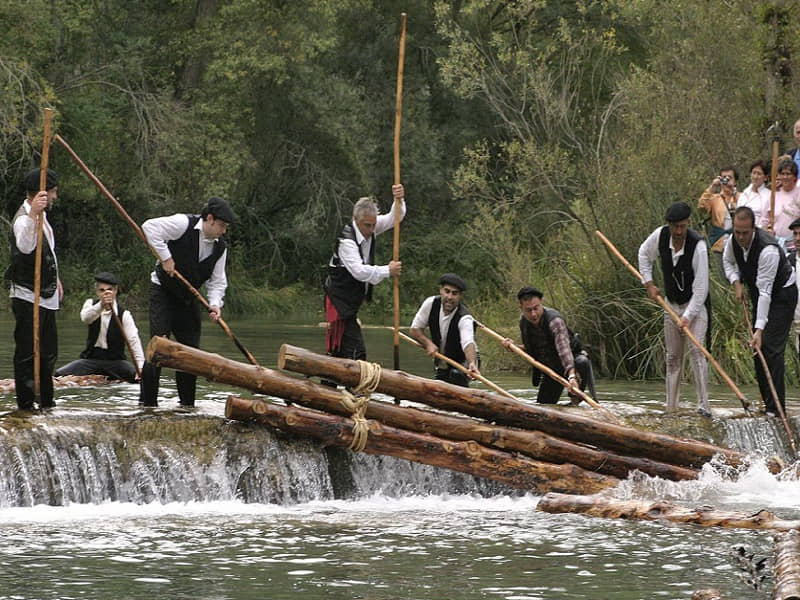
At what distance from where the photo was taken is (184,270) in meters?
11.0

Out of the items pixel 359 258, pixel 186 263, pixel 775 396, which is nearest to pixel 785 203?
pixel 775 396

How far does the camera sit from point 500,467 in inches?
406

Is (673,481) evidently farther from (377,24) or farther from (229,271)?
(377,24)

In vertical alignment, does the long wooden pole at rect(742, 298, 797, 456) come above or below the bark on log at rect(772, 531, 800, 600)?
above

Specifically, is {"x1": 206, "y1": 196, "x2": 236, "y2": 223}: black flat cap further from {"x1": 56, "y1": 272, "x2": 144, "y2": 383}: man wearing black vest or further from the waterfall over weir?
{"x1": 56, "y1": 272, "x2": 144, "y2": 383}: man wearing black vest

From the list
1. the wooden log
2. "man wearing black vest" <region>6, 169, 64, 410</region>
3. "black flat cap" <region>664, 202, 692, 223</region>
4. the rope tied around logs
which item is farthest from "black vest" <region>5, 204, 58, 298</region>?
"black flat cap" <region>664, 202, 692, 223</region>

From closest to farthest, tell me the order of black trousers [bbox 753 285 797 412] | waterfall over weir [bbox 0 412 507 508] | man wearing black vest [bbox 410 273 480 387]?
1. waterfall over weir [bbox 0 412 507 508]
2. black trousers [bbox 753 285 797 412]
3. man wearing black vest [bbox 410 273 480 387]

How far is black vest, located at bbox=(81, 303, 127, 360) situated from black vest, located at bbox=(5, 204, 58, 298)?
3.61 m

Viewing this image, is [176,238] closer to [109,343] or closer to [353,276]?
[353,276]

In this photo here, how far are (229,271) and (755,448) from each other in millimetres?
23527

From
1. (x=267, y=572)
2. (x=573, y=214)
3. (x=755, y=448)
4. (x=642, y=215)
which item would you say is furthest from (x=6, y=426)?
(x=573, y=214)

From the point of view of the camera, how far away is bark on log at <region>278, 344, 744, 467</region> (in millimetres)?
10391

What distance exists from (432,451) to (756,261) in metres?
3.14

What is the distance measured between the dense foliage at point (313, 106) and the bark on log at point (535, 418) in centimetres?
979
